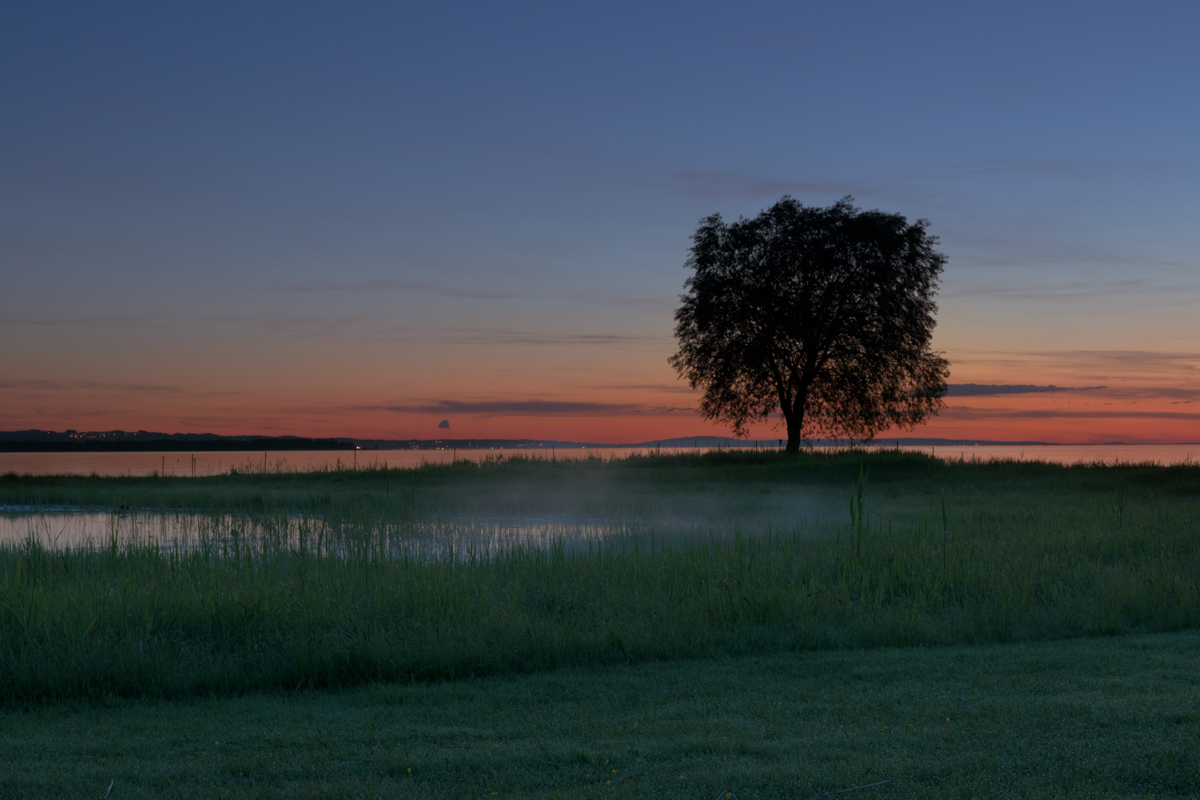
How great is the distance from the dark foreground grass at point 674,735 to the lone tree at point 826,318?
29004 mm

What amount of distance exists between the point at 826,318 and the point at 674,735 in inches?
1291

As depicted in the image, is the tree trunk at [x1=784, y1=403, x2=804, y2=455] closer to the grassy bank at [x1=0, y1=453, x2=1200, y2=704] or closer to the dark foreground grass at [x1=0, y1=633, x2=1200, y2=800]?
the grassy bank at [x1=0, y1=453, x2=1200, y2=704]

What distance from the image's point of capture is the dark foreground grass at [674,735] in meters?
5.00

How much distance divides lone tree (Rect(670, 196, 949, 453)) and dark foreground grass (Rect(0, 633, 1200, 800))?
29.0m

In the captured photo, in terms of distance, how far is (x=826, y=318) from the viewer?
37.0 metres

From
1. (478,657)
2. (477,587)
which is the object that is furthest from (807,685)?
(477,587)

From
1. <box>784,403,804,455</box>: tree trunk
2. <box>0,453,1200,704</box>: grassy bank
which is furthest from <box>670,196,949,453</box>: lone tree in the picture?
<box>0,453,1200,704</box>: grassy bank

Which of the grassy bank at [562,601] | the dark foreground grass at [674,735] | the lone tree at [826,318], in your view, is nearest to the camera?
the dark foreground grass at [674,735]

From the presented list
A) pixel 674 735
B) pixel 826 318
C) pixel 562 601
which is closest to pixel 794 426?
pixel 826 318

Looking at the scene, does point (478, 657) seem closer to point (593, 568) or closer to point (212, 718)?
point (212, 718)

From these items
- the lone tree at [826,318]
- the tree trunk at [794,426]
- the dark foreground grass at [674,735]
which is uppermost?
the lone tree at [826,318]

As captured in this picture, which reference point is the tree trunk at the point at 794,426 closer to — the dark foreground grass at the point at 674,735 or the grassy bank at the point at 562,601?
the grassy bank at the point at 562,601

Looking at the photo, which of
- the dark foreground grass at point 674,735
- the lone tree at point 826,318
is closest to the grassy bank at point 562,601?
the dark foreground grass at point 674,735

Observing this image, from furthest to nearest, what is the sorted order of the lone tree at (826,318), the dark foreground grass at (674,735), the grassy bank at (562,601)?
the lone tree at (826,318), the grassy bank at (562,601), the dark foreground grass at (674,735)
